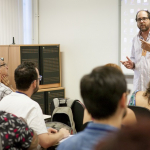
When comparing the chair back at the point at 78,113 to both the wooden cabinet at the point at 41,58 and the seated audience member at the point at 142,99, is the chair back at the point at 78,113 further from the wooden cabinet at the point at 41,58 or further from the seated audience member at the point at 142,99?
the wooden cabinet at the point at 41,58

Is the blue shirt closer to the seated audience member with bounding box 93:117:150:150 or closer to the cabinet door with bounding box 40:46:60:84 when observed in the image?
the seated audience member with bounding box 93:117:150:150

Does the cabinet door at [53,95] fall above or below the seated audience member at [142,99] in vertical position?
below

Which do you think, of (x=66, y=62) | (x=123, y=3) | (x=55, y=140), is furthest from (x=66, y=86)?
(x=55, y=140)

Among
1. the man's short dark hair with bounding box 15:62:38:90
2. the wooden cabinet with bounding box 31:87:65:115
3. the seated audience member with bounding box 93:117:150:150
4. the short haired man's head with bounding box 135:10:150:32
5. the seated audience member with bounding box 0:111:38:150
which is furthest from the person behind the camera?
the wooden cabinet with bounding box 31:87:65:115

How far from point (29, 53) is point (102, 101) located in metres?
3.83

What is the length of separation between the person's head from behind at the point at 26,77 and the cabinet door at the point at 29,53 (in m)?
2.36

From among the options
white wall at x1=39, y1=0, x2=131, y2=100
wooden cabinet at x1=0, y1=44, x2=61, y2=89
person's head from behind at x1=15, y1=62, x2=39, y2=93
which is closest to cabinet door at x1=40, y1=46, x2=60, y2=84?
wooden cabinet at x1=0, y1=44, x2=61, y2=89

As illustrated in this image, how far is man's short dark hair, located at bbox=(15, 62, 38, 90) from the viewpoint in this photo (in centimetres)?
219

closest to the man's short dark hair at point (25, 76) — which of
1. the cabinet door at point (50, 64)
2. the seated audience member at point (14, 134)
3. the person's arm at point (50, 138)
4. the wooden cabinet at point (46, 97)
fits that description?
the person's arm at point (50, 138)

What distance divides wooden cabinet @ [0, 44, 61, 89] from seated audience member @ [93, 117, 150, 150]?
4.19 m

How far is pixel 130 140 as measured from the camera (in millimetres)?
435

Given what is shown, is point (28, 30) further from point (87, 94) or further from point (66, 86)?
point (87, 94)

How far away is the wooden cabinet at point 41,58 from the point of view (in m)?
4.58

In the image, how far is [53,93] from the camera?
16.0 feet
